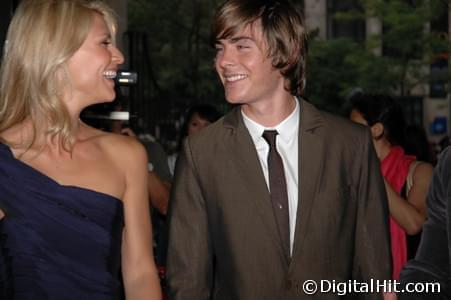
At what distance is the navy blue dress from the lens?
11.9 feet

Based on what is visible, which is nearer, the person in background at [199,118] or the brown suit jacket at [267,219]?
the brown suit jacket at [267,219]

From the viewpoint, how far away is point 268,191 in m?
4.14

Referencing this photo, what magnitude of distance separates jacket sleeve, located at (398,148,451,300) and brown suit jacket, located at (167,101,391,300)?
570 millimetres

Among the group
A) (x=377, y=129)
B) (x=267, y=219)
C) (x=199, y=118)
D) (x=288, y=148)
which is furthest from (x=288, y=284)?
(x=199, y=118)

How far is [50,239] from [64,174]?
29cm

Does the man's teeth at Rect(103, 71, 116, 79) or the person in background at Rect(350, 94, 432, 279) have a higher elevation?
the man's teeth at Rect(103, 71, 116, 79)

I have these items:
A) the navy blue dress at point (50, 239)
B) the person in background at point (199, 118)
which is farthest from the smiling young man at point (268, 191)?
the person in background at point (199, 118)

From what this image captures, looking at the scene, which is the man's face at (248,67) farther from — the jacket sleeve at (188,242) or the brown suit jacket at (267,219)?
the jacket sleeve at (188,242)

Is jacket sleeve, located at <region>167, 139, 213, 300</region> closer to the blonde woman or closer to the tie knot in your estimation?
the blonde woman

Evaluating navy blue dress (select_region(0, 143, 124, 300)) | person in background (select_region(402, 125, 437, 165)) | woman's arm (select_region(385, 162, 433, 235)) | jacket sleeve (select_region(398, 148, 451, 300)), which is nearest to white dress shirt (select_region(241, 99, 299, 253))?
jacket sleeve (select_region(398, 148, 451, 300))

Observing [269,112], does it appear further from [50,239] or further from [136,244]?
[50,239]

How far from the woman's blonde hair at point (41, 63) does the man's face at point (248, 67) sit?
2.45 ft

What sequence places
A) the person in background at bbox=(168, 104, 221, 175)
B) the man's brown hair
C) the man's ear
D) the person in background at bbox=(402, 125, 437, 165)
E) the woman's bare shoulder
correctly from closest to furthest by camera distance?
1. the woman's bare shoulder
2. the man's brown hair
3. the man's ear
4. the person in background at bbox=(402, 125, 437, 165)
5. the person in background at bbox=(168, 104, 221, 175)

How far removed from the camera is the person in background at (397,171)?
A: 5.90m
